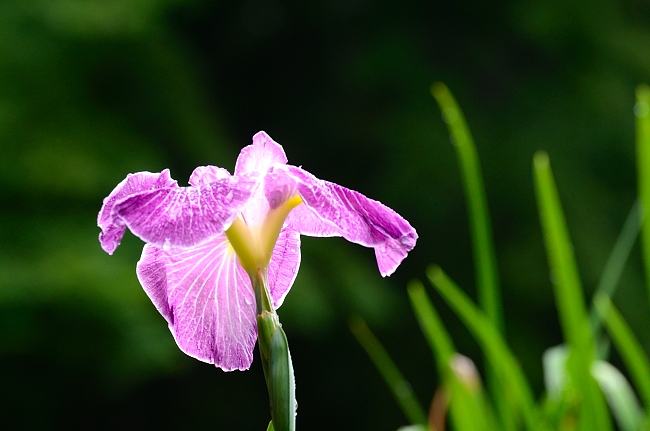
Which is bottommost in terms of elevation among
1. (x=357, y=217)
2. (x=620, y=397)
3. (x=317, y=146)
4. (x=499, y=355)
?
(x=620, y=397)

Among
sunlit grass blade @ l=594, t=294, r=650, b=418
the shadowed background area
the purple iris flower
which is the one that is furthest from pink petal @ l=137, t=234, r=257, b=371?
the shadowed background area

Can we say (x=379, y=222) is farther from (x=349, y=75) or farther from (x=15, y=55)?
(x=349, y=75)

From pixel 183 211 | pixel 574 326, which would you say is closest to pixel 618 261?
pixel 574 326

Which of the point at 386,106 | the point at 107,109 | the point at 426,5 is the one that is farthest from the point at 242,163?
the point at 426,5

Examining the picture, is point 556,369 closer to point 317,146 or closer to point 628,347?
point 628,347

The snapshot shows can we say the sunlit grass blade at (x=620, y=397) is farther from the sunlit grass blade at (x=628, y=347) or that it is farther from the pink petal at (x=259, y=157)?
the pink petal at (x=259, y=157)

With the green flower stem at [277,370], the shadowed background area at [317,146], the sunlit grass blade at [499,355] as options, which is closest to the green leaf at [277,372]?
the green flower stem at [277,370]

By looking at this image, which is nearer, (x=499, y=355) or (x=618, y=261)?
(x=499, y=355)
